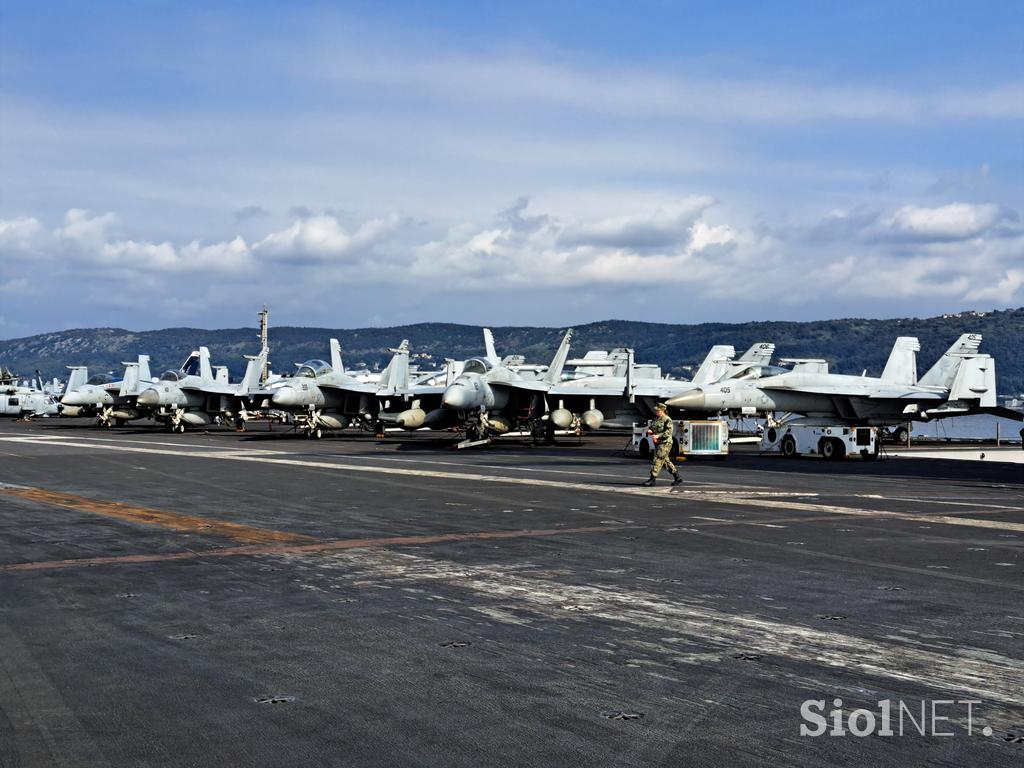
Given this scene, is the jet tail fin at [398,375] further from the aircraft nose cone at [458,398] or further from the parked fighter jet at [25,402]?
the parked fighter jet at [25,402]

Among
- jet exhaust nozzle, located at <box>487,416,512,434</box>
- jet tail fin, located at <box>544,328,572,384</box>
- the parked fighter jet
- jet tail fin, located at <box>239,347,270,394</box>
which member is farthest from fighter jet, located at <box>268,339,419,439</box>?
the parked fighter jet

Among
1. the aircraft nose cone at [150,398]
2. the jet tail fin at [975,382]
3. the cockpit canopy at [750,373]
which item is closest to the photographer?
the cockpit canopy at [750,373]

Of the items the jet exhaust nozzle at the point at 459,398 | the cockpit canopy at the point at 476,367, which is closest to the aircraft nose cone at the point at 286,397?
the cockpit canopy at the point at 476,367

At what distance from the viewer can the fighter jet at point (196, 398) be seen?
190ft

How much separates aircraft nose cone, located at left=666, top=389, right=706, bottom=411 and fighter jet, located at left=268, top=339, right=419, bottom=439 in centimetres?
1676

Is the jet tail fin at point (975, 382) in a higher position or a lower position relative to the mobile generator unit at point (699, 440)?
higher

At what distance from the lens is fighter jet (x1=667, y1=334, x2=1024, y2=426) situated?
3956cm

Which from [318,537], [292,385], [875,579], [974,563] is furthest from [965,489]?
[292,385]

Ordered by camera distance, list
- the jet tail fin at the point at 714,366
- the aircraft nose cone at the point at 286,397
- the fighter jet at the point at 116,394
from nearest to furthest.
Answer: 1. the aircraft nose cone at the point at 286,397
2. the jet tail fin at the point at 714,366
3. the fighter jet at the point at 116,394

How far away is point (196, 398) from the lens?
196 ft

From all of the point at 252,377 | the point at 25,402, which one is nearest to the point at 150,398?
the point at 252,377

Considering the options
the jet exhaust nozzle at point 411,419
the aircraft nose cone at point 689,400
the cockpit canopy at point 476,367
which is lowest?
the jet exhaust nozzle at point 411,419

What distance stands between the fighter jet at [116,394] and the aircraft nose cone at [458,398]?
28.4 m

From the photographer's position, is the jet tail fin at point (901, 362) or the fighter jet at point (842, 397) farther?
the jet tail fin at point (901, 362)
